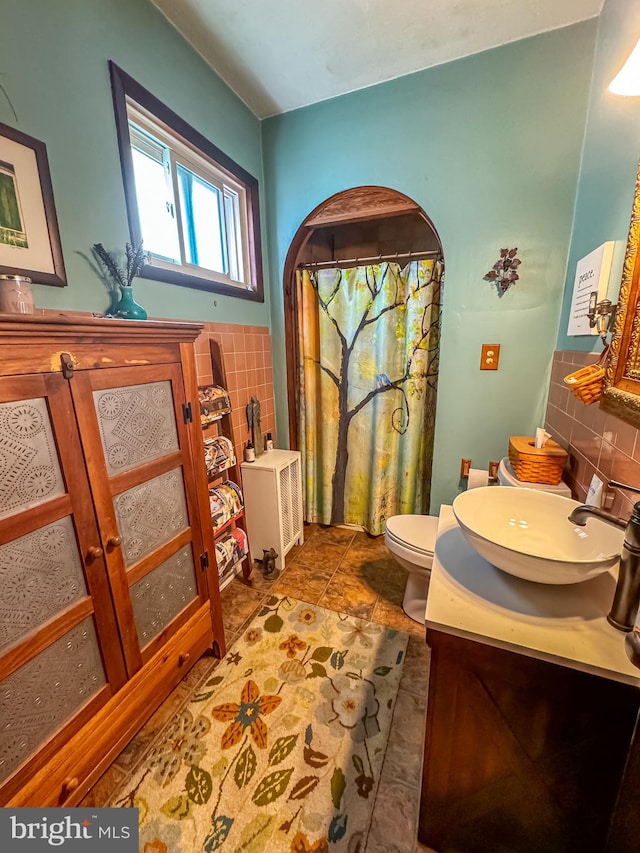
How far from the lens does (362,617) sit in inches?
63.9

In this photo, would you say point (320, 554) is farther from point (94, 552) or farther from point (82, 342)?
point (82, 342)

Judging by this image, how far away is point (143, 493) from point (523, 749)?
1.13 metres

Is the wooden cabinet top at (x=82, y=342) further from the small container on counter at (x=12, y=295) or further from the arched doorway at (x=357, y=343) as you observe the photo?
the arched doorway at (x=357, y=343)

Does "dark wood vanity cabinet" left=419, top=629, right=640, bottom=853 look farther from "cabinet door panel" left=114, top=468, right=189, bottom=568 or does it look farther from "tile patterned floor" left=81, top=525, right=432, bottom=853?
"cabinet door panel" left=114, top=468, right=189, bottom=568

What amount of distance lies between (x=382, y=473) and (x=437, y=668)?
1509 mm

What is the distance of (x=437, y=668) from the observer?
0.70m

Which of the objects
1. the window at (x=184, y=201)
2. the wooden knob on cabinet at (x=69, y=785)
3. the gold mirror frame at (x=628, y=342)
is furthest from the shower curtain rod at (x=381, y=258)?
the wooden knob on cabinet at (x=69, y=785)

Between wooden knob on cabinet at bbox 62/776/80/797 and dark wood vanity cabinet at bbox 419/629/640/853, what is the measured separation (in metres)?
0.91

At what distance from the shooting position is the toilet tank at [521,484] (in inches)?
49.3

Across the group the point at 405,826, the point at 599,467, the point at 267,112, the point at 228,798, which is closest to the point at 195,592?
the point at 228,798

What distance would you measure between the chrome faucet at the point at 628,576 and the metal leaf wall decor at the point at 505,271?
1.33 m

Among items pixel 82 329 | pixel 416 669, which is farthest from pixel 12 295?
pixel 416 669

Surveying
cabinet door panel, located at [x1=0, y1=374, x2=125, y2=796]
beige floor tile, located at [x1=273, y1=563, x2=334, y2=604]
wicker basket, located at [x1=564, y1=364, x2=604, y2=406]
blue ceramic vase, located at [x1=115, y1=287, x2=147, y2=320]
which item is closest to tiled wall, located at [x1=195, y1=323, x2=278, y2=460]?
blue ceramic vase, located at [x1=115, y1=287, x2=147, y2=320]

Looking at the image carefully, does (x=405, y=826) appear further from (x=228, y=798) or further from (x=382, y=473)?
(x=382, y=473)
